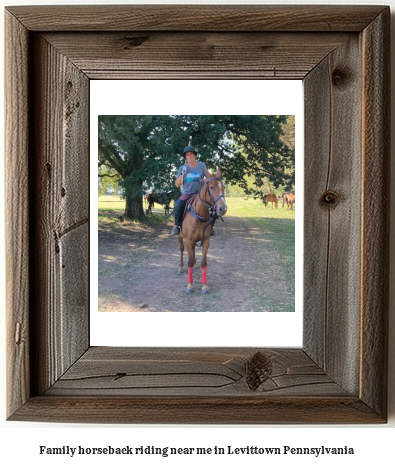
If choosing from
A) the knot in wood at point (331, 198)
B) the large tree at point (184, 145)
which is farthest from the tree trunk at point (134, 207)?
the knot in wood at point (331, 198)

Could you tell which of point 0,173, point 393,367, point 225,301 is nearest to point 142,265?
point 225,301

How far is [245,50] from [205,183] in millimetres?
160

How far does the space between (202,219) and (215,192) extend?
36 millimetres

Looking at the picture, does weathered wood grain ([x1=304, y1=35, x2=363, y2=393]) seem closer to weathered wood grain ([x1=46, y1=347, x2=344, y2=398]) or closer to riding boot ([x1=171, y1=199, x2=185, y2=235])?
weathered wood grain ([x1=46, y1=347, x2=344, y2=398])

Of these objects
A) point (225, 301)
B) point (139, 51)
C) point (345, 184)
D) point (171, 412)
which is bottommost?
point (171, 412)

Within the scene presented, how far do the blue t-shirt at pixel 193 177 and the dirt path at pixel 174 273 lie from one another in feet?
0.16

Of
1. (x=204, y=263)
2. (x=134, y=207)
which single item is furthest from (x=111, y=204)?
(x=204, y=263)

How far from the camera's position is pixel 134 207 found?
0.62 metres

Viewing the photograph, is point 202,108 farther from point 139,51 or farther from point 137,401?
point 137,401

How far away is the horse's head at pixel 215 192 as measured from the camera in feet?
2.05

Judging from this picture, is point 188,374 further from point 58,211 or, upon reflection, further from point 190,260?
point 58,211

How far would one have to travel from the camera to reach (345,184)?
0.61 m

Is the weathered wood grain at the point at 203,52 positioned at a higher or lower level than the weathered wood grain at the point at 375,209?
higher
